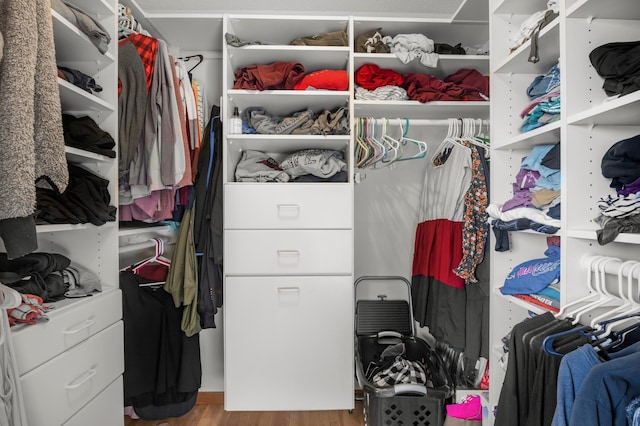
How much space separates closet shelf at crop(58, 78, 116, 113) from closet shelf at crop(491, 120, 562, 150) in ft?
4.92

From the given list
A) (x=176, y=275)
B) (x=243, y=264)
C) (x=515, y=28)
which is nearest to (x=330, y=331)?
(x=243, y=264)

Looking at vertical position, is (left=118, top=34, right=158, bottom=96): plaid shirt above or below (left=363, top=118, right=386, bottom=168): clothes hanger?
above

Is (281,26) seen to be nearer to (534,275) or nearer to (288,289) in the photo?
(288,289)

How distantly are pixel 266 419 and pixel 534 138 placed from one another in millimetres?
1839

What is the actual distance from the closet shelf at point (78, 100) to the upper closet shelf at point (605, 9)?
1515 millimetres

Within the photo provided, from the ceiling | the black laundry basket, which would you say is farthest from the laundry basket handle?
the ceiling

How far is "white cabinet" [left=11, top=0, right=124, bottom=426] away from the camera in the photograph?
3.84 ft

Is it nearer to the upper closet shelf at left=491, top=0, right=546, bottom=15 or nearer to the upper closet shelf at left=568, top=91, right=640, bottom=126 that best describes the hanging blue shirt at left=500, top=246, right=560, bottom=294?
the upper closet shelf at left=568, top=91, right=640, bottom=126

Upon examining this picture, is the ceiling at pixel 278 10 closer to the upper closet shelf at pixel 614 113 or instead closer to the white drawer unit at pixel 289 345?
the upper closet shelf at pixel 614 113

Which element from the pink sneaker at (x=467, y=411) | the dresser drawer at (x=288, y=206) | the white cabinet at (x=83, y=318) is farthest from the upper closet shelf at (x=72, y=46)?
the pink sneaker at (x=467, y=411)

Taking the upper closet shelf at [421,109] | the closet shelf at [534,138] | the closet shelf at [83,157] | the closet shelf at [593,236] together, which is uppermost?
the upper closet shelf at [421,109]

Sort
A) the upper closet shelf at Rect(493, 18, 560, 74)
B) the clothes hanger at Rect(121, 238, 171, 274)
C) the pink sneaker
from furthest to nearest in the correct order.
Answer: the clothes hanger at Rect(121, 238, 171, 274) → the pink sneaker → the upper closet shelf at Rect(493, 18, 560, 74)

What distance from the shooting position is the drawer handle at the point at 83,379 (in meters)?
1.31

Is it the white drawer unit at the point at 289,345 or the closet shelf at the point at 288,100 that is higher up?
the closet shelf at the point at 288,100
